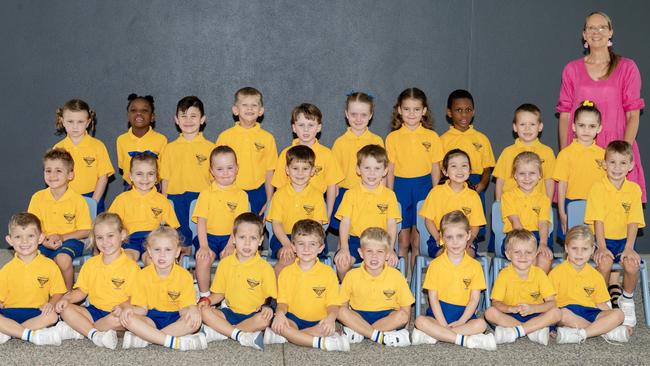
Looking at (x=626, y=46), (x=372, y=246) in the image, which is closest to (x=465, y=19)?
(x=626, y=46)

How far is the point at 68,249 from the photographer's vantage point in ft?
15.8

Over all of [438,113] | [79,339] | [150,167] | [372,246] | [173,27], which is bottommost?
[79,339]

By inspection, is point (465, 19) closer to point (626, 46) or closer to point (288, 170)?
point (626, 46)

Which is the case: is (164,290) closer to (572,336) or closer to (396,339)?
(396,339)

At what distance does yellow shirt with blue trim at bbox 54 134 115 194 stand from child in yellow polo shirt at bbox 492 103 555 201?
2.70 meters

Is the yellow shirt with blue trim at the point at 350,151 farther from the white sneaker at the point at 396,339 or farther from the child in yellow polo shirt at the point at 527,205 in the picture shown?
the white sneaker at the point at 396,339

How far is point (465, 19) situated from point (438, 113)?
761 mm

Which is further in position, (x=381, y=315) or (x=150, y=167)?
(x=150, y=167)

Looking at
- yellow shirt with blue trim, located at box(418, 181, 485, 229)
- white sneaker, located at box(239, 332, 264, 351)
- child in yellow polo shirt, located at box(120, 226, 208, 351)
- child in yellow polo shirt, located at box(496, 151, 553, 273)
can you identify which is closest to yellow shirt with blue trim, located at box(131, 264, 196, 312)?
child in yellow polo shirt, located at box(120, 226, 208, 351)

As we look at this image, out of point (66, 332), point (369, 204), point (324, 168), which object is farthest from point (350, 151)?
point (66, 332)

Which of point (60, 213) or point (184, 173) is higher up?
point (184, 173)

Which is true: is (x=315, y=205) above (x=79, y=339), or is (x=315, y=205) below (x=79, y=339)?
above

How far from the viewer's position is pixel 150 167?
16.7 ft

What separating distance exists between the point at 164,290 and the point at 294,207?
101 cm
